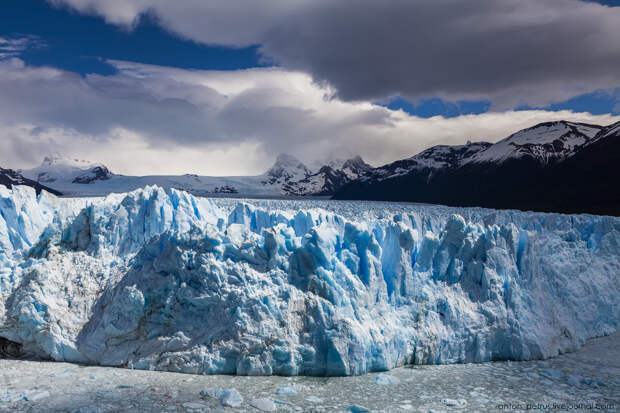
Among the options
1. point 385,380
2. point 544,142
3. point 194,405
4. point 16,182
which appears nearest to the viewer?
point 194,405

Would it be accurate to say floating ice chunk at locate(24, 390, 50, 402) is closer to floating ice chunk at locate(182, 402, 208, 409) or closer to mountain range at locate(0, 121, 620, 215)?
floating ice chunk at locate(182, 402, 208, 409)

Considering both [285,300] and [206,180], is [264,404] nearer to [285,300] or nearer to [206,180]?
[285,300]

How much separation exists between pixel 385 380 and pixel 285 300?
2.23 meters

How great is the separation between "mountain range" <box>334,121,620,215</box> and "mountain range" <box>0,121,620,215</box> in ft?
0.42

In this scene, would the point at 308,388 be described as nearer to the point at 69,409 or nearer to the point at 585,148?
the point at 69,409

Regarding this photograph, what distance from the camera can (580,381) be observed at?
7297 mm

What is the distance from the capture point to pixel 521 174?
65.8 m

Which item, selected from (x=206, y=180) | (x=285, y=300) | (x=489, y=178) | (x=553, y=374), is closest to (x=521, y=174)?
(x=489, y=178)

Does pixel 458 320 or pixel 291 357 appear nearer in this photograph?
pixel 291 357

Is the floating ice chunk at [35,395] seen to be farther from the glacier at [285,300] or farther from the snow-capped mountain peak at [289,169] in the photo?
the snow-capped mountain peak at [289,169]

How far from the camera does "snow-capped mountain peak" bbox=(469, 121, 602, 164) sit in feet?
224

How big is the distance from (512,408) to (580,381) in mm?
1902

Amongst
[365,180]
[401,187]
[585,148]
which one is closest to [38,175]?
[365,180]

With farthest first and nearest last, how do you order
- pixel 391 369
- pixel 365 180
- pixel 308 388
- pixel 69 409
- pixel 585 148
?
pixel 365 180
pixel 585 148
pixel 391 369
pixel 308 388
pixel 69 409
